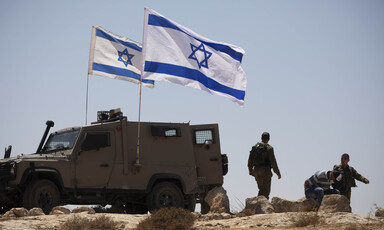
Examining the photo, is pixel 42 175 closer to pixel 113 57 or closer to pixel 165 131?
pixel 165 131

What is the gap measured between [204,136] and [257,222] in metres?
4.08

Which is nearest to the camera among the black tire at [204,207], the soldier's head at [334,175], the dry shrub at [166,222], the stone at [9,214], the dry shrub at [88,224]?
the dry shrub at [88,224]

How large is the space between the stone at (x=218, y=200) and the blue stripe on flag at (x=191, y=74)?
96.5 inches

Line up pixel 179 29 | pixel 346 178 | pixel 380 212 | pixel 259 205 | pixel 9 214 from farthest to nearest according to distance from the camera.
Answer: pixel 179 29
pixel 259 205
pixel 346 178
pixel 380 212
pixel 9 214

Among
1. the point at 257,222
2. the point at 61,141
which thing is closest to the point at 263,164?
the point at 257,222

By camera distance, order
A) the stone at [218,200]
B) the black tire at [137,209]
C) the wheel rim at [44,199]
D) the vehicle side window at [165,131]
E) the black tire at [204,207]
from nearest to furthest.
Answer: the wheel rim at [44,199], the stone at [218,200], the vehicle side window at [165,131], the black tire at [137,209], the black tire at [204,207]

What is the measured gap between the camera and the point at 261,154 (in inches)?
579

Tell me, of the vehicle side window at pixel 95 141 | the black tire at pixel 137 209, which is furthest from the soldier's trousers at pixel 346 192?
the vehicle side window at pixel 95 141

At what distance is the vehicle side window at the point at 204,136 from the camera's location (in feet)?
51.5

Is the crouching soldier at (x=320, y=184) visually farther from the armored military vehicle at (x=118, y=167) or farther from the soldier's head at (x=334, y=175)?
the armored military vehicle at (x=118, y=167)

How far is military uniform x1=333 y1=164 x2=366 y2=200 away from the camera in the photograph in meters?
13.7

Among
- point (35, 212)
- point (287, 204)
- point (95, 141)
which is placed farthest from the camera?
point (95, 141)

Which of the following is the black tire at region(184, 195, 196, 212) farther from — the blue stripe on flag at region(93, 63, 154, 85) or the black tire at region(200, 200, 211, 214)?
the blue stripe on flag at region(93, 63, 154, 85)

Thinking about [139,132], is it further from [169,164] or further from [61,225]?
[61,225]
